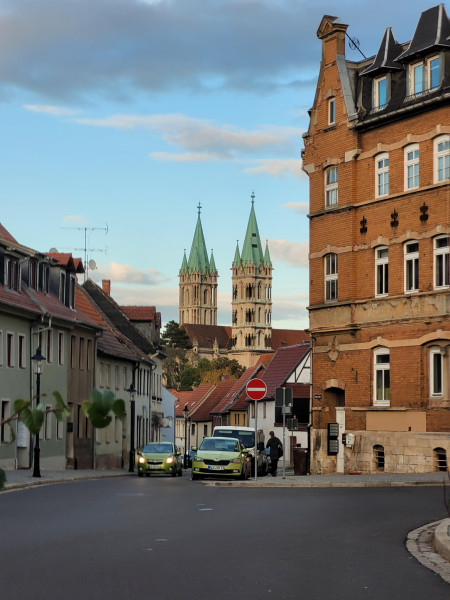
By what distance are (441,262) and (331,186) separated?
23.8ft

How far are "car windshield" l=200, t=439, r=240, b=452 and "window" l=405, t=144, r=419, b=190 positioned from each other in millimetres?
10861

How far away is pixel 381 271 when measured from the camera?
1608 inches

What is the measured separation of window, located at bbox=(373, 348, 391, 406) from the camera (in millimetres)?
40281

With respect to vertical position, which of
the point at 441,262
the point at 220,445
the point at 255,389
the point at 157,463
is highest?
the point at 441,262

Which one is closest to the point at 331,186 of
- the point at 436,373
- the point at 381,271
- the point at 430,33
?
the point at 381,271

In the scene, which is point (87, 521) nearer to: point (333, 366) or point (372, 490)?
point (372, 490)

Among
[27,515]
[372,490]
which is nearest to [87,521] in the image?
[27,515]

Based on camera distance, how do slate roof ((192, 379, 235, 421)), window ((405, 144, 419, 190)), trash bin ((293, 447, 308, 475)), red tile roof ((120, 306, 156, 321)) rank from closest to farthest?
window ((405, 144, 419, 190)) → trash bin ((293, 447, 308, 475)) → red tile roof ((120, 306, 156, 321)) → slate roof ((192, 379, 235, 421))

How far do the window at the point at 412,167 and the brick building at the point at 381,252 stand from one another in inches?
1.7

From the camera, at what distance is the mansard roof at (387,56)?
136 feet

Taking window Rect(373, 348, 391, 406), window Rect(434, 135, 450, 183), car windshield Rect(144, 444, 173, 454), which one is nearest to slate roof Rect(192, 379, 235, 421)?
car windshield Rect(144, 444, 173, 454)

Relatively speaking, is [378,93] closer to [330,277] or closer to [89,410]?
[330,277]

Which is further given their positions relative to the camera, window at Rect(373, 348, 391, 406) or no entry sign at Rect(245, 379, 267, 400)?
window at Rect(373, 348, 391, 406)

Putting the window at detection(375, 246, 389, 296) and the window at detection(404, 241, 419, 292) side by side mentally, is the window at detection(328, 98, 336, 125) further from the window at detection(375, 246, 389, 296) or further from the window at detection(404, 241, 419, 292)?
the window at detection(404, 241, 419, 292)
